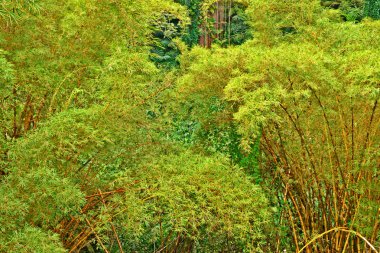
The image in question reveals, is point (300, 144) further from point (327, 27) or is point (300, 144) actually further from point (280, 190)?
point (327, 27)

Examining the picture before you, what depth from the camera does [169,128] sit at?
434cm

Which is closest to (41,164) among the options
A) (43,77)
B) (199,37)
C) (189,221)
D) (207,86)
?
(43,77)

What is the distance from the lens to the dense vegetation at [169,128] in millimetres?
3258

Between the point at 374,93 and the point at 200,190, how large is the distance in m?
1.32

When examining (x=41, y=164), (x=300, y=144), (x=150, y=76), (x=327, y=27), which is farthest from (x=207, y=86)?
(x=41, y=164)

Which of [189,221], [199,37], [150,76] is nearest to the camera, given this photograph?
[189,221]

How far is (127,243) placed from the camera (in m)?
5.41

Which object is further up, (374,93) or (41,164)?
(374,93)

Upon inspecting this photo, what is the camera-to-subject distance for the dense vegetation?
Answer: 3.26 metres

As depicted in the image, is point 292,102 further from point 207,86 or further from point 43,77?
point 43,77

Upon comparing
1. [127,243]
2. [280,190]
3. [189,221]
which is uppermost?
[189,221]

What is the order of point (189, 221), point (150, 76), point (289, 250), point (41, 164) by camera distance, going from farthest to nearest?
point (289, 250), point (150, 76), point (189, 221), point (41, 164)

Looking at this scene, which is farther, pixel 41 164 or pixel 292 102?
pixel 292 102

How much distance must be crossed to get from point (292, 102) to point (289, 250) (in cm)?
152
